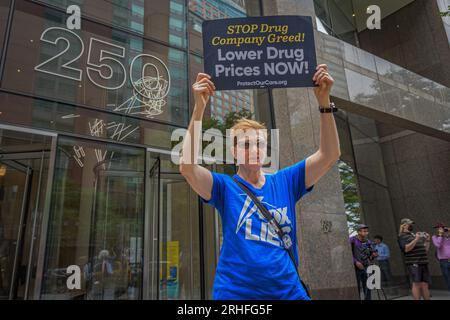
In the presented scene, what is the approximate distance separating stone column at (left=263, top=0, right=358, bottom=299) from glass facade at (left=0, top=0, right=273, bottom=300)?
1973 millimetres

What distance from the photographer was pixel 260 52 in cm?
235

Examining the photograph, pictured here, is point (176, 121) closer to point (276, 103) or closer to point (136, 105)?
point (136, 105)

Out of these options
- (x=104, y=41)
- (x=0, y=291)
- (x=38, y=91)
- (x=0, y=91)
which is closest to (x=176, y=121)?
(x=104, y=41)

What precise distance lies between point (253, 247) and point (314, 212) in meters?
6.72

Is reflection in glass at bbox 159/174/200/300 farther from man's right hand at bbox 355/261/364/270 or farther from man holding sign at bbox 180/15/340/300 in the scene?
man holding sign at bbox 180/15/340/300

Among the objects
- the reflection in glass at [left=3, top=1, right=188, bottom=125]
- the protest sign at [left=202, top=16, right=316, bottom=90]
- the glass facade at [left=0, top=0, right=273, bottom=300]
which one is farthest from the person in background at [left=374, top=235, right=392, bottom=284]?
the protest sign at [left=202, top=16, right=316, bottom=90]

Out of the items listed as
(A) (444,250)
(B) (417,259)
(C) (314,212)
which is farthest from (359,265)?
(A) (444,250)

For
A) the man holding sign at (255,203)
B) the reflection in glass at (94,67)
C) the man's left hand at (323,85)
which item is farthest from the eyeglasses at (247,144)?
the reflection in glass at (94,67)

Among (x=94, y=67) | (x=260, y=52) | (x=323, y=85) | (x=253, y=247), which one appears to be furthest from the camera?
(x=94, y=67)

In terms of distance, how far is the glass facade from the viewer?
237 inches

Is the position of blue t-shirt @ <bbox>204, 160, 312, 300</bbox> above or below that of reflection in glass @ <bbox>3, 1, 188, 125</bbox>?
below

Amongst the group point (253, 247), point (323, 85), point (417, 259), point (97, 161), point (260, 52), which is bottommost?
point (417, 259)

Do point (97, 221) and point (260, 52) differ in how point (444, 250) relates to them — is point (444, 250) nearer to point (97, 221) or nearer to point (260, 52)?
point (97, 221)

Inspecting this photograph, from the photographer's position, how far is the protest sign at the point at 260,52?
2268 mm
